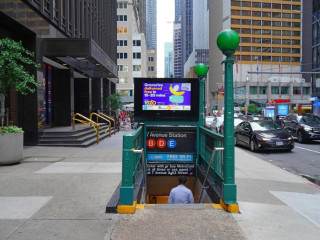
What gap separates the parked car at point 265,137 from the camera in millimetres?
14805

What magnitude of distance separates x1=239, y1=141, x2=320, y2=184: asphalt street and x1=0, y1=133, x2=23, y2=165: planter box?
8944 millimetres

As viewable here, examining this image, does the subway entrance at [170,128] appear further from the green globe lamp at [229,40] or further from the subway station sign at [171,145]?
the green globe lamp at [229,40]

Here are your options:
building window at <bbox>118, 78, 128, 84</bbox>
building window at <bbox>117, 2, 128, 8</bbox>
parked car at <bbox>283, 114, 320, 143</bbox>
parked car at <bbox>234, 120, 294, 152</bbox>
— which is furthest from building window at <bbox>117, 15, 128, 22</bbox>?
parked car at <bbox>234, 120, 294, 152</bbox>

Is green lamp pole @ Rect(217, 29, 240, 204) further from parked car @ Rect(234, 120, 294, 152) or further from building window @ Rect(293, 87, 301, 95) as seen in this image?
building window @ Rect(293, 87, 301, 95)

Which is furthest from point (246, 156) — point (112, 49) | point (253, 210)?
point (112, 49)

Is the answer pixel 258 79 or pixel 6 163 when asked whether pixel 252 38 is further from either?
pixel 6 163

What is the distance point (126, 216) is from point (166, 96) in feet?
15.7

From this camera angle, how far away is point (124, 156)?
5.12 metres

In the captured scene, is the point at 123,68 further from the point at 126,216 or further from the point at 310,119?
the point at 126,216

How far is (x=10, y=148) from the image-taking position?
909cm

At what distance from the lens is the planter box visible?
8.94 metres

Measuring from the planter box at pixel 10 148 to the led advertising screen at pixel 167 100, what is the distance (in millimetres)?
3646

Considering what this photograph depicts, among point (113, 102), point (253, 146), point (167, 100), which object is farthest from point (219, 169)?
point (113, 102)

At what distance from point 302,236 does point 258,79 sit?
315 ft
